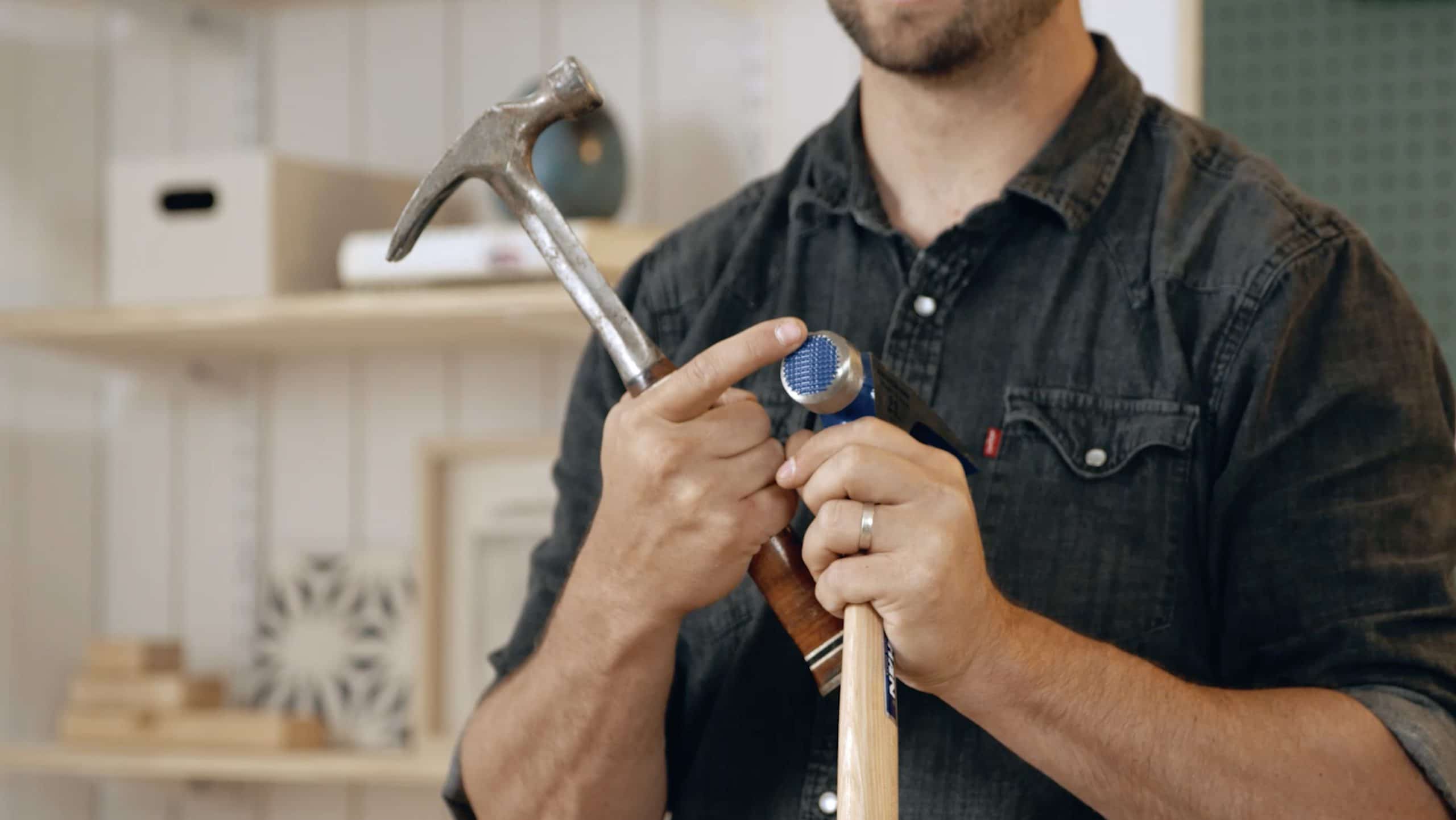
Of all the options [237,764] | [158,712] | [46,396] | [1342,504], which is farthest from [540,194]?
[46,396]

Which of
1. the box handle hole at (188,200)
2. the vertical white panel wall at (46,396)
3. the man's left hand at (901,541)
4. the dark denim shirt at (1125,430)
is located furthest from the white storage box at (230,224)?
the man's left hand at (901,541)

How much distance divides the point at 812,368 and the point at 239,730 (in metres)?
1.38

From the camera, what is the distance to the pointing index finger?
31.7 inches

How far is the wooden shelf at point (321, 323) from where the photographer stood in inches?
67.3

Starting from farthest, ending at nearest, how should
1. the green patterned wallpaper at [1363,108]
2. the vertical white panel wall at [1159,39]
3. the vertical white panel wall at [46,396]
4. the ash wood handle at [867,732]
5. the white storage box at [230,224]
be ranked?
the vertical white panel wall at [46,396], the white storage box at [230,224], the green patterned wallpaper at [1363,108], the vertical white panel wall at [1159,39], the ash wood handle at [867,732]

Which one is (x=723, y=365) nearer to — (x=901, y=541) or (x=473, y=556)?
(x=901, y=541)

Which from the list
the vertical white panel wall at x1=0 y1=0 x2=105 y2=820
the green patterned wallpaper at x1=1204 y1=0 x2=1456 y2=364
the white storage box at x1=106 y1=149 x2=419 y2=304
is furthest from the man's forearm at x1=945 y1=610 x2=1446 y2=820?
the vertical white panel wall at x1=0 y1=0 x2=105 y2=820

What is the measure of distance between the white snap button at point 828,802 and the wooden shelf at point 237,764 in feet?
3.14

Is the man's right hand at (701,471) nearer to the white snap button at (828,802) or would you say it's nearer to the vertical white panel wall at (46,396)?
the white snap button at (828,802)

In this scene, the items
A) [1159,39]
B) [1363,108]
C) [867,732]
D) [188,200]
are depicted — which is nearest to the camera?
[867,732]

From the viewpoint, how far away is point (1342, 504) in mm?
897

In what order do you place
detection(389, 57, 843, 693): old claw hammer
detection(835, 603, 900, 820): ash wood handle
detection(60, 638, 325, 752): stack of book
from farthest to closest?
1. detection(60, 638, 325, 752): stack of book
2. detection(389, 57, 843, 693): old claw hammer
3. detection(835, 603, 900, 820): ash wood handle

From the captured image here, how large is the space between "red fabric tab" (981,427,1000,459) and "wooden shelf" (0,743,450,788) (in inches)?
41.3

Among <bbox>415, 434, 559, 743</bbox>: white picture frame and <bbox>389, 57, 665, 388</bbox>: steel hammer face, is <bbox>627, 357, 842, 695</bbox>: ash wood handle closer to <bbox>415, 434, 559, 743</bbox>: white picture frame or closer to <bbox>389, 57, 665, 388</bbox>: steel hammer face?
<bbox>389, 57, 665, 388</bbox>: steel hammer face
